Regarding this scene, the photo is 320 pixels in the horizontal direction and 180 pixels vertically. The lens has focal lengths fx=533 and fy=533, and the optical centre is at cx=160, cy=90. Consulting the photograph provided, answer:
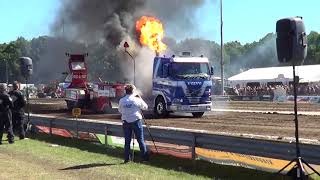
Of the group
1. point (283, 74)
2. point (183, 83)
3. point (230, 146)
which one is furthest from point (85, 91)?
point (283, 74)

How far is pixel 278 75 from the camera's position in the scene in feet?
177

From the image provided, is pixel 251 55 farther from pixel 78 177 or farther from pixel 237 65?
pixel 78 177

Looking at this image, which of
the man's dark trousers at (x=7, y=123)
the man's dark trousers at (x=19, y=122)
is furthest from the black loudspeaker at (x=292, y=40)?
the man's dark trousers at (x=19, y=122)

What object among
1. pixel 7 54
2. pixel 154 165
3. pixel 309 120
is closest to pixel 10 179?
pixel 154 165

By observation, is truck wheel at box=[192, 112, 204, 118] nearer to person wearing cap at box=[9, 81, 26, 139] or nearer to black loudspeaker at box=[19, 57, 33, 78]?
black loudspeaker at box=[19, 57, 33, 78]

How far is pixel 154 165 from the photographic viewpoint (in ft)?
36.3

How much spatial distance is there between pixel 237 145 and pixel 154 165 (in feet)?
7.18

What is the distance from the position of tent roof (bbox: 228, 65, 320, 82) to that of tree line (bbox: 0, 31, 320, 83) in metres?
4.86

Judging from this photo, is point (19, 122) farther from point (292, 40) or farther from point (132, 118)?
point (292, 40)

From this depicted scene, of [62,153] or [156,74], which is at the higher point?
[156,74]

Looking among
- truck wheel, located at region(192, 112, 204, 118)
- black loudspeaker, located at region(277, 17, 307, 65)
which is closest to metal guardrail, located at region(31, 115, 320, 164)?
black loudspeaker, located at region(277, 17, 307, 65)

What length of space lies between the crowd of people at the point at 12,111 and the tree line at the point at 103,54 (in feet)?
26.3

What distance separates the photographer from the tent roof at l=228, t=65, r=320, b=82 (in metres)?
52.0

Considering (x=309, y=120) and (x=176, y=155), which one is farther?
(x=309, y=120)
